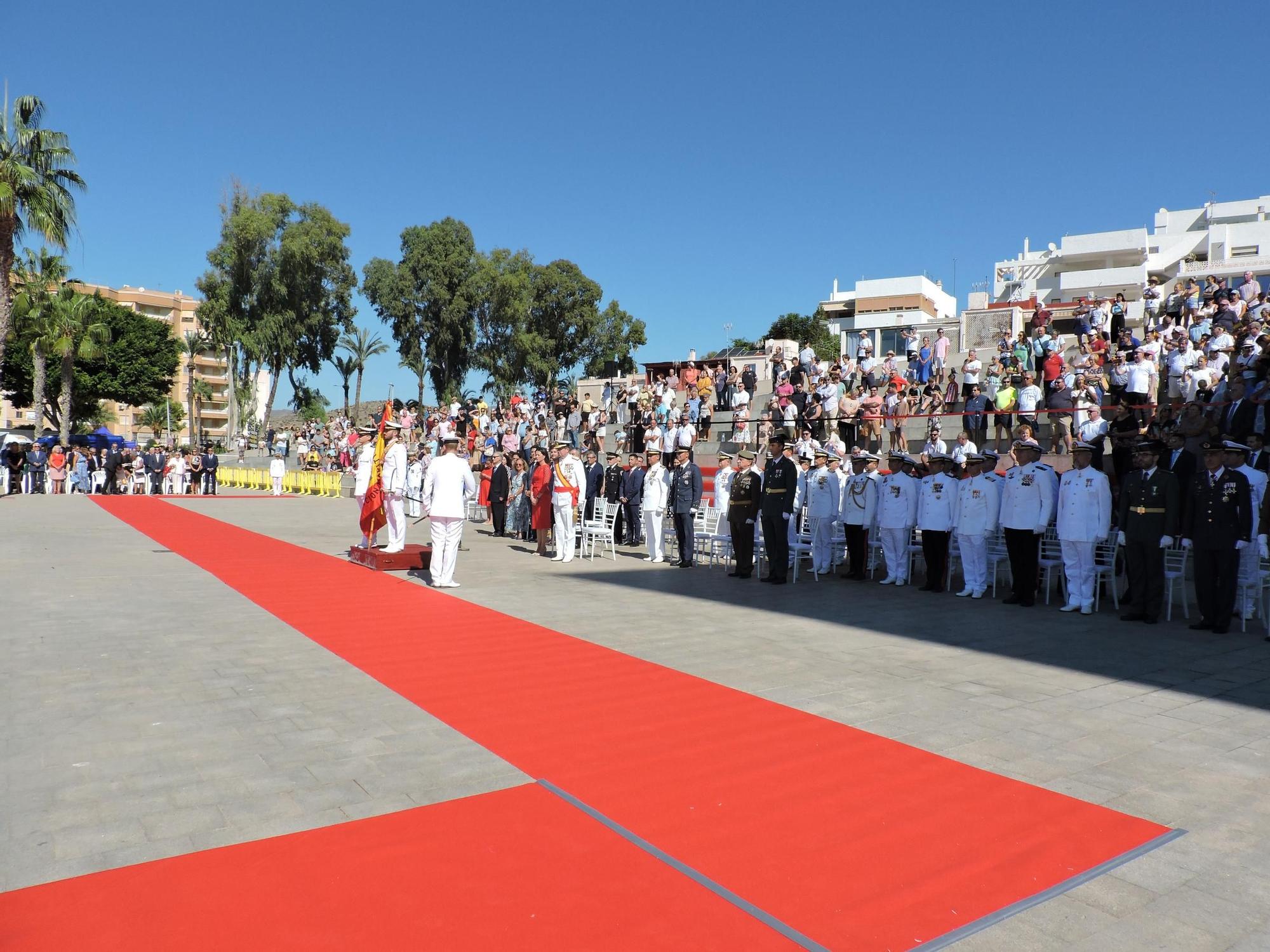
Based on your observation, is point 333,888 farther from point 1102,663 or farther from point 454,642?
point 1102,663

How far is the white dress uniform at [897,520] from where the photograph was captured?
1221 centimetres

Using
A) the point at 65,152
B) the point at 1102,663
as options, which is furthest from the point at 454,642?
the point at 65,152

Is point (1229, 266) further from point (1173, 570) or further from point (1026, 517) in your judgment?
point (1026, 517)

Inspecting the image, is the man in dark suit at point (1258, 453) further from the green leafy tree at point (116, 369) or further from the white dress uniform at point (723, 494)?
the green leafy tree at point (116, 369)

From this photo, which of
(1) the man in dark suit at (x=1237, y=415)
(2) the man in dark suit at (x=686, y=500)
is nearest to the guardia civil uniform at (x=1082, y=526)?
(1) the man in dark suit at (x=1237, y=415)

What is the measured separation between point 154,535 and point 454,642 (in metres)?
12.0

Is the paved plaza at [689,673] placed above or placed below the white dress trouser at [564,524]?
below

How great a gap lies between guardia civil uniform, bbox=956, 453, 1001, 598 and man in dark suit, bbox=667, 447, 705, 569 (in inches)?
164

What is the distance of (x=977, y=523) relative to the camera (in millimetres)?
11078

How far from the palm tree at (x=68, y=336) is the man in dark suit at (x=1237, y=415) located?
39.3 meters

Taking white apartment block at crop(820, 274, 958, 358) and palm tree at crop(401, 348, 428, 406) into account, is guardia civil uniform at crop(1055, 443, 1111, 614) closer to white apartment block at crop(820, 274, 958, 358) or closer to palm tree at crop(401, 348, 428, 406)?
palm tree at crop(401, 348, 428, 406)

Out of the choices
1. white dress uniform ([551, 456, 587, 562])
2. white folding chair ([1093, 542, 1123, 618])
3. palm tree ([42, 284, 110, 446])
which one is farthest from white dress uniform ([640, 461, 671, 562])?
palm tree ([42, 284, 110, 446])

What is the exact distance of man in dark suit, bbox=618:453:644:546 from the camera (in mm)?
17062

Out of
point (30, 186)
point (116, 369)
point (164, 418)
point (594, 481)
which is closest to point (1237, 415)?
point (594, 481)
